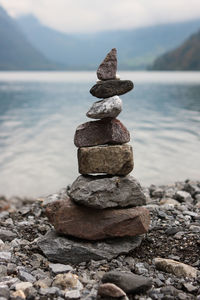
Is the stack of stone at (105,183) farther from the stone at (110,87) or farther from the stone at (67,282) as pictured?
the stone at (67,282)

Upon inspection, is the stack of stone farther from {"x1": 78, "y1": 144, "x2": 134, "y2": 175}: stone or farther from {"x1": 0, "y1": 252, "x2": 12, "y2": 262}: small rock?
{"x1": 0, "y1": 252, "x2": 12, "y2": 262}: small rock

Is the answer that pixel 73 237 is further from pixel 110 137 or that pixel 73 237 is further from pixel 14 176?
pixel 14 176

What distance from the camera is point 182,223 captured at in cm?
1041

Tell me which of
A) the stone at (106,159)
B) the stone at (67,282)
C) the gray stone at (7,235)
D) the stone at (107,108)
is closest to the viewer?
the stone at (67,282)

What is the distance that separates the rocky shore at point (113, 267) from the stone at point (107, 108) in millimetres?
3045

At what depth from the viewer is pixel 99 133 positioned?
8906 mm

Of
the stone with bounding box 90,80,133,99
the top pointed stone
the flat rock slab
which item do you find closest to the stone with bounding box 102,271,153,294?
the flat rock slab

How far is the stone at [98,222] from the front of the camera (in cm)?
852

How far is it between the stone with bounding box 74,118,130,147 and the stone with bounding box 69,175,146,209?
0.85 metres

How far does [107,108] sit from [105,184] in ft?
5.74

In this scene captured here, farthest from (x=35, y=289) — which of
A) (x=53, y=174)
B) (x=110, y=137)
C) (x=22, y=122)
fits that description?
(x=22, y=122)

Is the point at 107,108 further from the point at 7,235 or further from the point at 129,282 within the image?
the point at 7,235

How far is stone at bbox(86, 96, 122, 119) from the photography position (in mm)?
8508

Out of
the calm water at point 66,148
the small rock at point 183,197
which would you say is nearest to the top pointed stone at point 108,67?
the small rock at point 183,197
